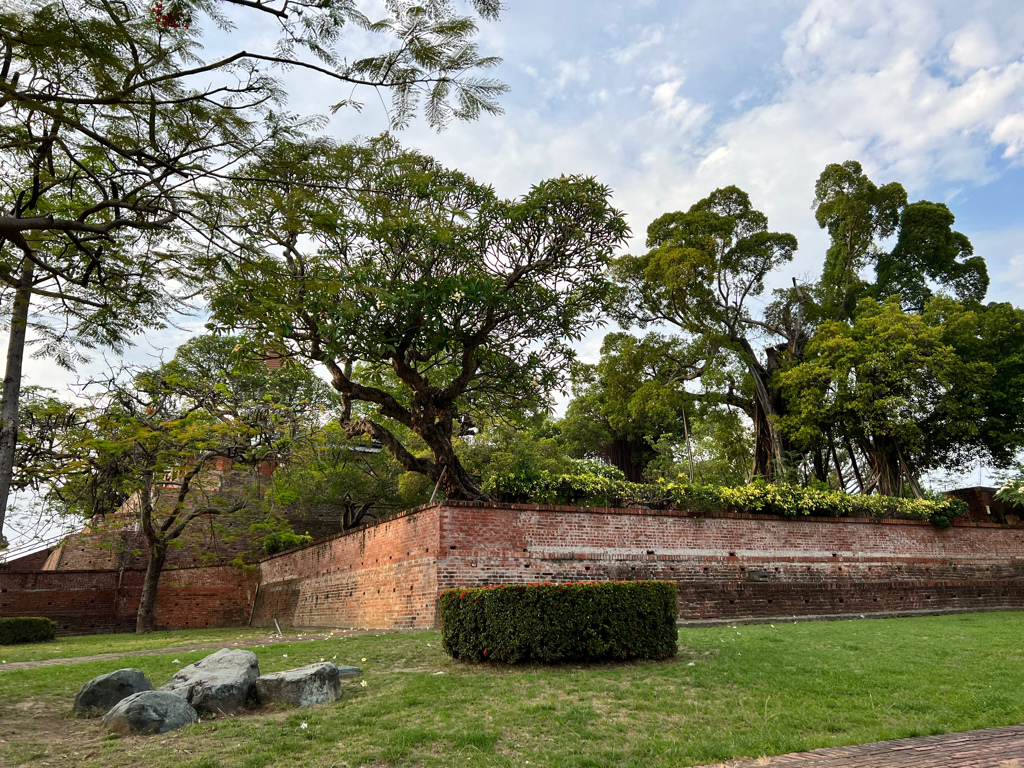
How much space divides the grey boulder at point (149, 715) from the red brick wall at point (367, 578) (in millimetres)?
5419

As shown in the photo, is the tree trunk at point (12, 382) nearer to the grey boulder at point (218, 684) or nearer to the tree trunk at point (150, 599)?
the grey boulder at point (218, 684)

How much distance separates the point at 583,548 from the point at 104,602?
1725 cm

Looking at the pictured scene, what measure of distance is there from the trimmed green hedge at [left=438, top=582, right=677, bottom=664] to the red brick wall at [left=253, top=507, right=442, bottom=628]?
3.08m

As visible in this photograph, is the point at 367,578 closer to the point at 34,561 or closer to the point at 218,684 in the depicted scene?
the point at 218,684

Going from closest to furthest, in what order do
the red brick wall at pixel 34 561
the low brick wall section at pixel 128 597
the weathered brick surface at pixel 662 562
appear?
1. the weathered brick surface at pixel 662 562
2. the low brick wall section at pixel 128 597
3. the red brick wall at pixel 34 561

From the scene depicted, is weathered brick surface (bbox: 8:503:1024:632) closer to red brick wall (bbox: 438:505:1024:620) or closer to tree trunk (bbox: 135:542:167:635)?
red brick wall (bbox: 438:505:1024:620)

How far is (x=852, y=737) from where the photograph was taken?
4340 millimetres

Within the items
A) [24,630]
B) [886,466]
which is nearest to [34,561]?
[24,630]

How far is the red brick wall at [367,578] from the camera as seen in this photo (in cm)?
1037

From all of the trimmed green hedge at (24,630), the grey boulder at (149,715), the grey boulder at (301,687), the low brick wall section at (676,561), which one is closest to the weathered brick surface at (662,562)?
the low brick wall section at (676,561)

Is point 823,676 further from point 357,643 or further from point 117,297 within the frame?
point 117,297

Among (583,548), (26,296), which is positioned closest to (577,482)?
(583,548)

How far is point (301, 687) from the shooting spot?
5223mm

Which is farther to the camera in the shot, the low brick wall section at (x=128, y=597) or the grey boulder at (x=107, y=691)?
the low brick wall section at (x=128, y=597)
